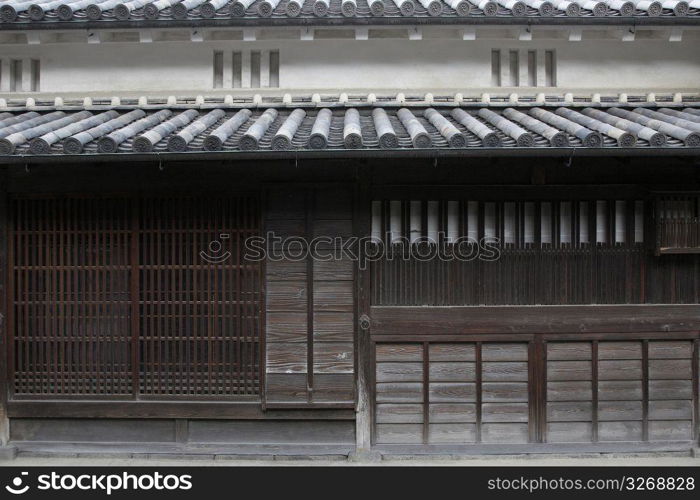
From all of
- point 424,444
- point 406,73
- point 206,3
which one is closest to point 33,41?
point 206,3

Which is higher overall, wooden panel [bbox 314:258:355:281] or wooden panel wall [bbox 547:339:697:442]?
wooden panel [bbox 314:258:355:281]

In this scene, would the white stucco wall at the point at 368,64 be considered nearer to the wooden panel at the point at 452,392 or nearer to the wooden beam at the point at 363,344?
the wooden beam at the point at 363,344

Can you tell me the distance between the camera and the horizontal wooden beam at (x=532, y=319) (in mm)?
6734

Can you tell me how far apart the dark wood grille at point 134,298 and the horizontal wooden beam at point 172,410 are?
131mm

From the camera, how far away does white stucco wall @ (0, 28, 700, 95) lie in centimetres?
739

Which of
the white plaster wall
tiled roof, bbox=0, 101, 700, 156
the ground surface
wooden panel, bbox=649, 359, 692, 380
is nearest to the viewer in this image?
tiled roof, bbox=0, 101, 700, 156

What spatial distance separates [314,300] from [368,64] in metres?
3.23

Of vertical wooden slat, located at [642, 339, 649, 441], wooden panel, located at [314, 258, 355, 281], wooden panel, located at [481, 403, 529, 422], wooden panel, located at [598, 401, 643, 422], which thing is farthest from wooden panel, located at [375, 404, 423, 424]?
vertical wooden slat, located at [642, 339, 649, 441]

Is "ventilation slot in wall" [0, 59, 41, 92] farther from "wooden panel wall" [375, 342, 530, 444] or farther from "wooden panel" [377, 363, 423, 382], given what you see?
"wooden panel" [377, 363, 423, 382]

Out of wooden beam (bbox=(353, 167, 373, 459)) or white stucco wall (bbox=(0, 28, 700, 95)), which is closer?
wooden beam (bbox=(353, 167, 373, 459))

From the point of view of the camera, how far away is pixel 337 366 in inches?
265

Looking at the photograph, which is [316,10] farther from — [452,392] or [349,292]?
[452,392]

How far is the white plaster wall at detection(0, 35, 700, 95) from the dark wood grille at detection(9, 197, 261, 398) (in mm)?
1788

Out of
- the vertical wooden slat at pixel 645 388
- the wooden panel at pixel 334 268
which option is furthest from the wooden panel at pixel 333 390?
the vertical wooden slat at pixel 645 388
